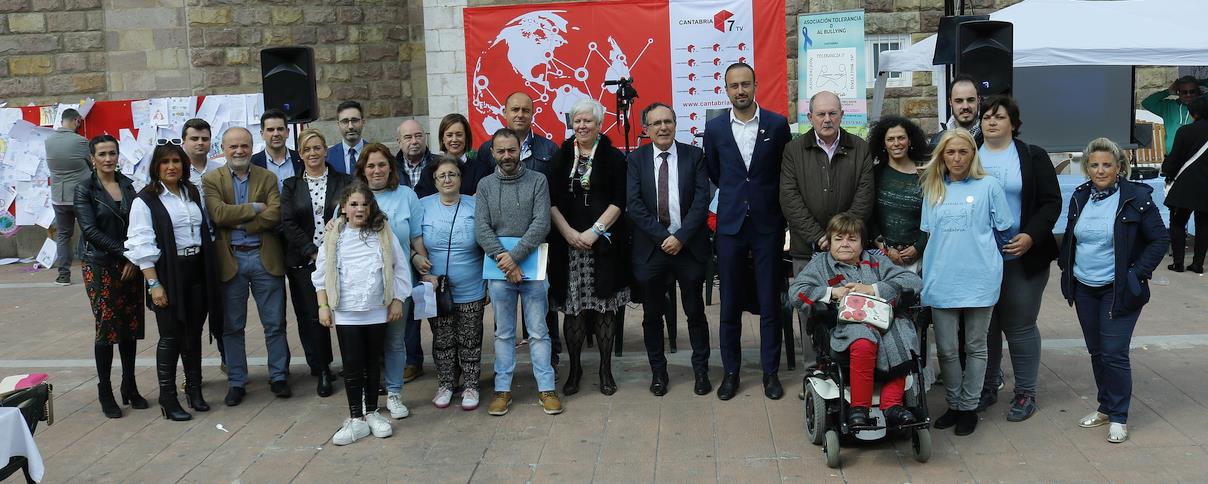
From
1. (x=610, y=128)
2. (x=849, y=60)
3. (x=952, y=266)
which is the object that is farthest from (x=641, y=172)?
(x=849, y=60)

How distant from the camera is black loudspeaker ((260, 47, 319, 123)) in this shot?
8391 mm

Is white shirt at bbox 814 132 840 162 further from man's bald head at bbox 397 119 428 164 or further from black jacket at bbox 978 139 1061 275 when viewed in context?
man's bald head at bbox 397 119 428 164

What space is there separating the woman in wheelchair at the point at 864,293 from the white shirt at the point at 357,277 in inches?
82.6

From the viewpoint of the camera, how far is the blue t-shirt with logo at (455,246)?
625 centimetres

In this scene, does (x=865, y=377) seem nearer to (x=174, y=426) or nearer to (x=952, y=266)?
(x=952, y=266)

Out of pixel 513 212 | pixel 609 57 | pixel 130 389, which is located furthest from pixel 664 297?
pixel 609 57

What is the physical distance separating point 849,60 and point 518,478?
6.87 meters

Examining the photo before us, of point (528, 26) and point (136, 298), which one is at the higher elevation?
point (528, 26)

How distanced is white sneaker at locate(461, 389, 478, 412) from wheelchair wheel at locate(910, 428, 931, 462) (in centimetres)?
243

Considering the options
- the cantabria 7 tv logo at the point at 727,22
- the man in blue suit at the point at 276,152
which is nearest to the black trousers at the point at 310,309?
the man in blue suit at the point at 276,152

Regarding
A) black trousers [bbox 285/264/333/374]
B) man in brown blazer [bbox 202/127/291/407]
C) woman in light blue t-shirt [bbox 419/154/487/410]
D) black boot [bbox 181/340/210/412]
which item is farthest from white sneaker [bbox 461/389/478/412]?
black boot [bbox 181/340/210/412]

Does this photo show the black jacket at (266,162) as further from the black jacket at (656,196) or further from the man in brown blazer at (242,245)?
the black jacket at (656,196)

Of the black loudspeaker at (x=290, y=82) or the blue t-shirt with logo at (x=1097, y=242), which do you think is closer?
the blue t-shirt with logo at (x=1097, y=242)

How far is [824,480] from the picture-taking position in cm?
498
